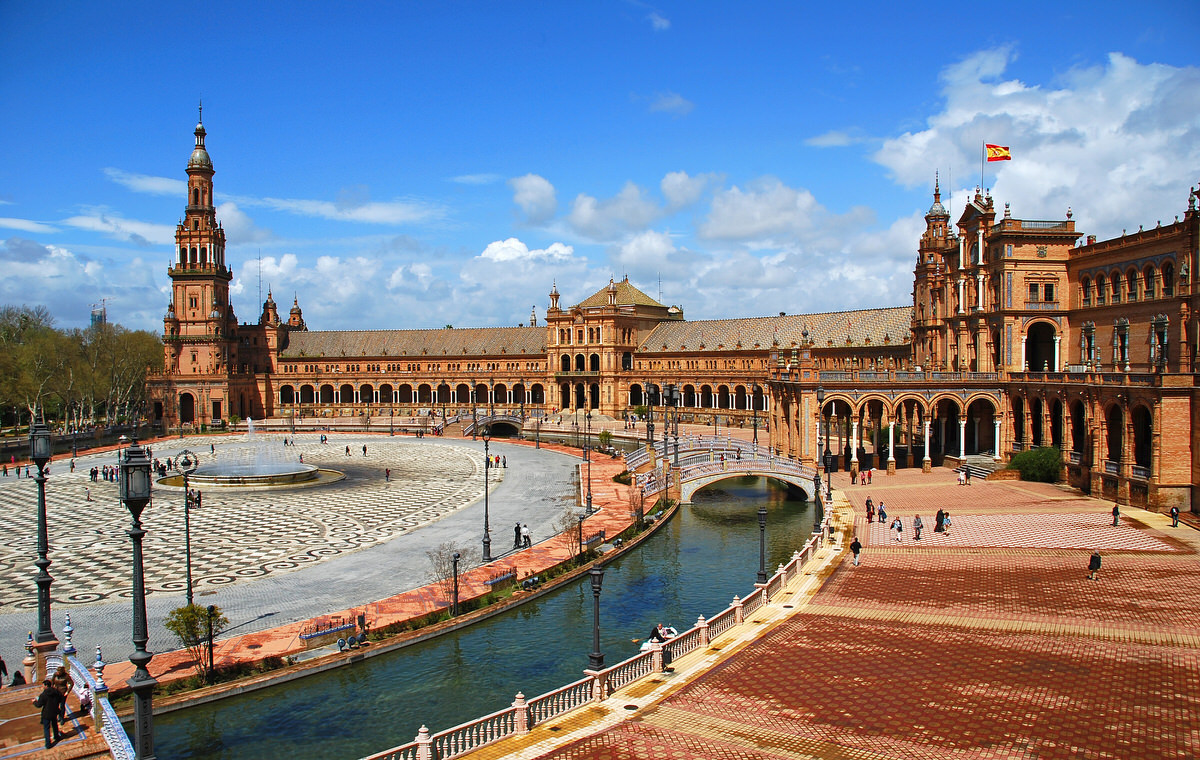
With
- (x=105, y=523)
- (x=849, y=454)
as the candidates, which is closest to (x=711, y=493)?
(x=849, y=454)

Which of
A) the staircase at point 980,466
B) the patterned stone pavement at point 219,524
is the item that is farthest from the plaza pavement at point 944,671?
the patterned stone pavement at point 219,524

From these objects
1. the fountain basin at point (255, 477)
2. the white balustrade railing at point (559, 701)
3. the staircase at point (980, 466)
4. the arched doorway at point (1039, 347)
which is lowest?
the white balustrade railing at point (559, 701)

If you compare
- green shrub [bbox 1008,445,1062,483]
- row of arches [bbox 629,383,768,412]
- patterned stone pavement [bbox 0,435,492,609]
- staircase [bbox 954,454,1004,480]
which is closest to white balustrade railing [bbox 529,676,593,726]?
patterned stone pavement [bbox 0,435,492,609]

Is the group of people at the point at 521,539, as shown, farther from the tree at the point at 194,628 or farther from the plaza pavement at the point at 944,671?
the tree at the point at 194,628

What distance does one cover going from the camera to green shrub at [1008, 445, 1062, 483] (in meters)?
52.0

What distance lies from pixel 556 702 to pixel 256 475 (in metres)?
48.8

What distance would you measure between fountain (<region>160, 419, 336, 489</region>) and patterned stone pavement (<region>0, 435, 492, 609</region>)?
74.7 inches

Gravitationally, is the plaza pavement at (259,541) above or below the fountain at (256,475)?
below

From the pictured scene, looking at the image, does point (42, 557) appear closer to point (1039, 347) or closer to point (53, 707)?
point (53, 707)

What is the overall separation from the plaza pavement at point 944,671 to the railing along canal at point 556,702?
0.51 m

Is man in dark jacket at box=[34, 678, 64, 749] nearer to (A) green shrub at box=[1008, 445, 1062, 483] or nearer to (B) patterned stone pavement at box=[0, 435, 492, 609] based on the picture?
(B) patterned stone pavement at box=[0, 435, 492, 609]

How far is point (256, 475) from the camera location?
206 feet

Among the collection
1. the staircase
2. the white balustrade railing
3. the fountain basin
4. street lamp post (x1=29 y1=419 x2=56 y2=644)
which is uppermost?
street lamp post (x1=29 y1=419 x2=56 y2=644)

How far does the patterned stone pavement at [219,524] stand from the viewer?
36.1 m
